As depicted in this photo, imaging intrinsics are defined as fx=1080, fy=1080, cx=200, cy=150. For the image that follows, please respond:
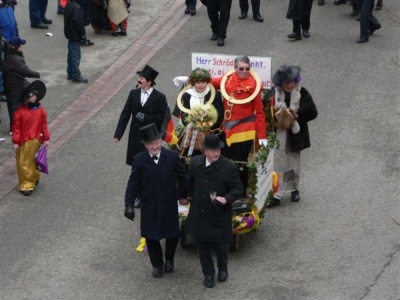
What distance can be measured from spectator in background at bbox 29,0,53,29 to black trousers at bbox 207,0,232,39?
320 centimetres

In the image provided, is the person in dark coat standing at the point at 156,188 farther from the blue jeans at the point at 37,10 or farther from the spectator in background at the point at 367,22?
the blue jeans at the point at 37,10

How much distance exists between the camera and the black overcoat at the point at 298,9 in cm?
1909

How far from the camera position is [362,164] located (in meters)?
14.5

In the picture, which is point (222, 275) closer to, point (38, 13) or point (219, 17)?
point (219, 17)

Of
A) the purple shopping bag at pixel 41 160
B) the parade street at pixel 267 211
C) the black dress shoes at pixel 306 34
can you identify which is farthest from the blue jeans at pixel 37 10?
the purple shopping bag at pixel 41 160

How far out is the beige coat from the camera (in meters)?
19.8

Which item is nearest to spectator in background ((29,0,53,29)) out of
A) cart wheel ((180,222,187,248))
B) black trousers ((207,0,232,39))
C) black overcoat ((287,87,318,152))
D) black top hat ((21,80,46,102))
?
black trousers ((207,0,232,39))

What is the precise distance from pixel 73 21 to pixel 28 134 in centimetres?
402

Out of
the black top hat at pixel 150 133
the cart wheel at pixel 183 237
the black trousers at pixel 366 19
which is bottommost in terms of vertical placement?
the black trousers at pixel 366 19

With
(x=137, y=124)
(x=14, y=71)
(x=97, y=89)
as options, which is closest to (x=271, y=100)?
(x=137, y=124)

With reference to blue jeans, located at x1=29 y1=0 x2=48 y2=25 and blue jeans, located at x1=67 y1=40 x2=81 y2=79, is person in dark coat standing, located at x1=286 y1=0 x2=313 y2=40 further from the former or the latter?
blue jeans, located at x1=29 y1=0 x2=48 y2=25

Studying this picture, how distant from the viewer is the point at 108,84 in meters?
17.8

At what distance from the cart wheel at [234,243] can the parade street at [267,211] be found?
6cm

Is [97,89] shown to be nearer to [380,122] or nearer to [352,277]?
[380,122]
